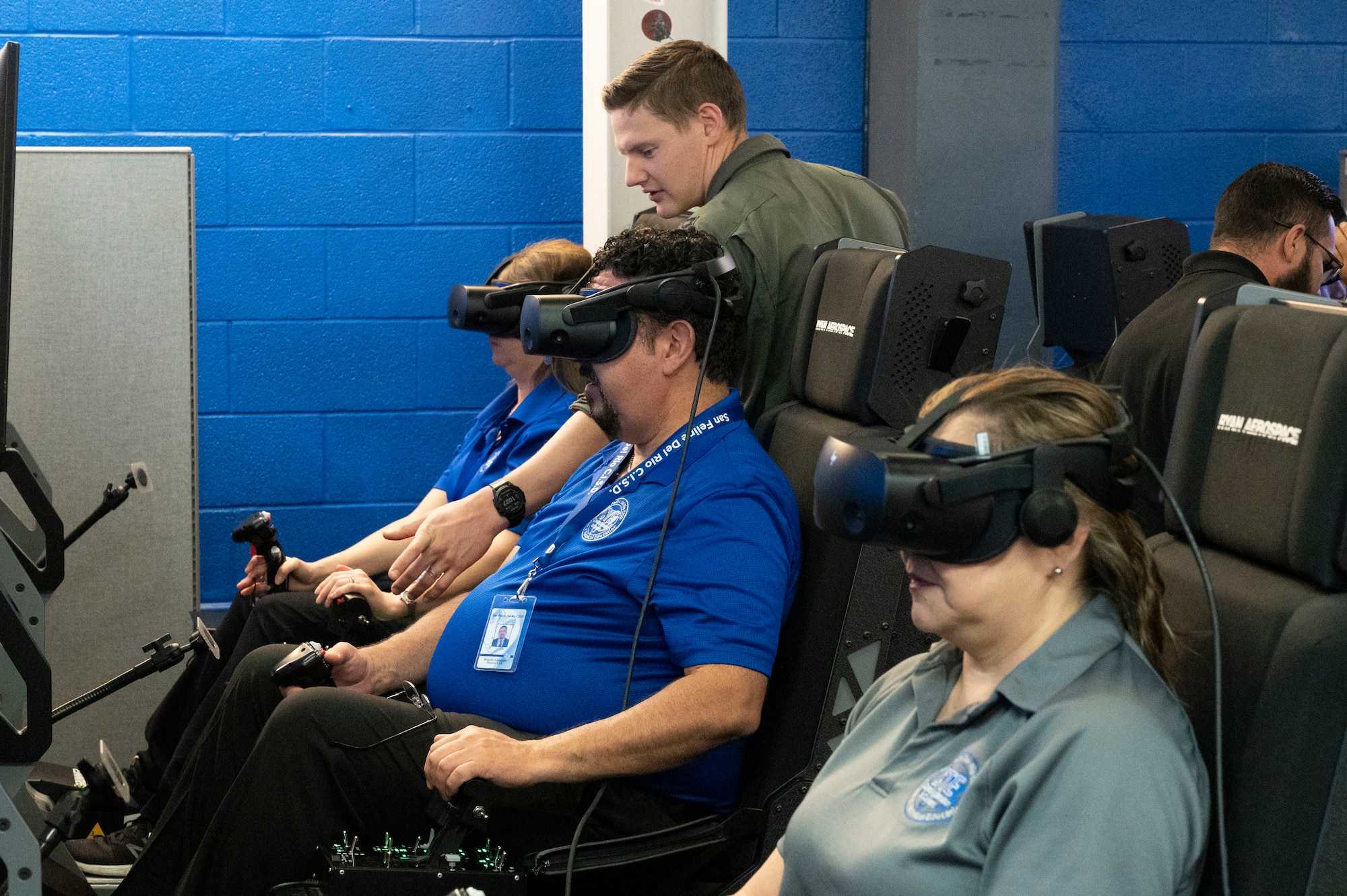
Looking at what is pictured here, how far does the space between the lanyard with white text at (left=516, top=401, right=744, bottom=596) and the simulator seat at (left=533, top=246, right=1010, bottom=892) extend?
0.13 metres

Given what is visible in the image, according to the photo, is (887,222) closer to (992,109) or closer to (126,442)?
(992,109)

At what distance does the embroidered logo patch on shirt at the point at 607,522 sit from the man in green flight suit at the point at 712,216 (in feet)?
0.98

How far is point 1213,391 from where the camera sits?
3.40 ft

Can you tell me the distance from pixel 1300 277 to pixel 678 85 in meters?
1.49

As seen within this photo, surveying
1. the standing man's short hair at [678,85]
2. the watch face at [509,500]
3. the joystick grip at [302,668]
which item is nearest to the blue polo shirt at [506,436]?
the watch face at [509,500]

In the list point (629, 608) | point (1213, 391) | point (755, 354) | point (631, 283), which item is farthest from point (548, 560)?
point (1213, 391)

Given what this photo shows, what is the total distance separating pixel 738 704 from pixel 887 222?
1.19 metres

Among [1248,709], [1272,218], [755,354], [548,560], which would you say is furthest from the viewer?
[1272,218]

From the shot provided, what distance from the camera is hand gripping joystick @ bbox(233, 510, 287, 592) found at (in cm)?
218

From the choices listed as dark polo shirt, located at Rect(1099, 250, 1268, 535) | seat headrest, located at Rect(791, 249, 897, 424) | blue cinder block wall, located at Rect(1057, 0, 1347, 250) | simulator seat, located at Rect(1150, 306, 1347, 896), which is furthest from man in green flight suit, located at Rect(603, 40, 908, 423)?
blue cinder block wall, located at Rect(1057, 0, 1347, 250)

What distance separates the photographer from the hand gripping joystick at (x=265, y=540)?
218 cm

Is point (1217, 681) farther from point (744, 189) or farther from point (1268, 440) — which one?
point (744, 189)

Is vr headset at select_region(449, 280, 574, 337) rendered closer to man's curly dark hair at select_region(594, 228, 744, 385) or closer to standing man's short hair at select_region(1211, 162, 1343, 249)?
man's curly dark hair at select_region(594, 228, 744, 385)

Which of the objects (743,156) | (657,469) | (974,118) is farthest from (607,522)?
(974,118)
